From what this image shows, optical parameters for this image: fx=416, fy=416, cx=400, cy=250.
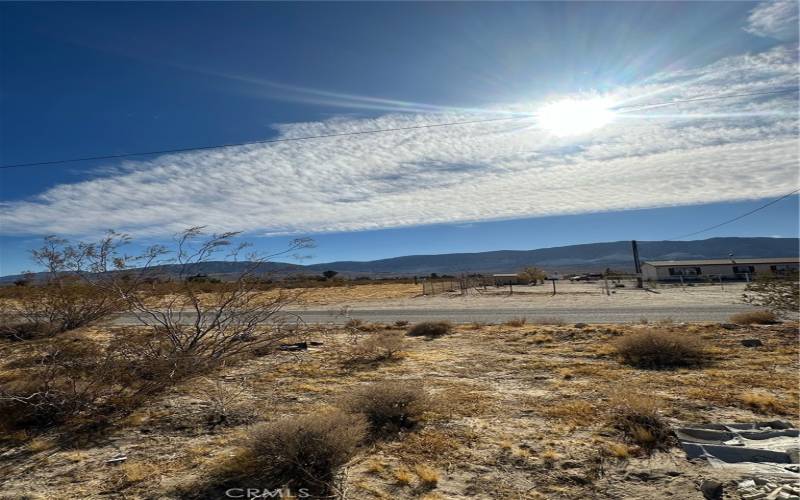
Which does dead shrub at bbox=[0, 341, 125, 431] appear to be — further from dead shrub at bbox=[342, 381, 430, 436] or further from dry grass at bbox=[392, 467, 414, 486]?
dry grass at bbox=[392, 467, 414, 486]

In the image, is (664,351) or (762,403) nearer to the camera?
(762,403)

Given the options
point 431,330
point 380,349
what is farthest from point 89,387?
point 431,330

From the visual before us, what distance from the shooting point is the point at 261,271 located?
9.95 m

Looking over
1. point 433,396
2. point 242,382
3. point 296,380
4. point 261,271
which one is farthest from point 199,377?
Result: point 433,396

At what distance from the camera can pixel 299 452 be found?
4.79 metres

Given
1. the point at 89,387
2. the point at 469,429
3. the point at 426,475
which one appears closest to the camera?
the point at 426,475

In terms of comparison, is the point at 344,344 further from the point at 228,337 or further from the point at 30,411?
the point at 30,411

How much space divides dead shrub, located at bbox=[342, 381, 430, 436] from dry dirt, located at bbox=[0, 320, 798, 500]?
0.27 metres

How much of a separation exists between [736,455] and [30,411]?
33.0 ft

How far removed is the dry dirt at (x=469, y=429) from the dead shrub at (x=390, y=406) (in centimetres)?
27

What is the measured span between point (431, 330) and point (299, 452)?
37.1 feet

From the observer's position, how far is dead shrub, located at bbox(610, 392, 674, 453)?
5.40 meters

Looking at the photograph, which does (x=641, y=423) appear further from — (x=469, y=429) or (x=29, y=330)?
(x=29, y=330)

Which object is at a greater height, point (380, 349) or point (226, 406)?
point (226, 406)
